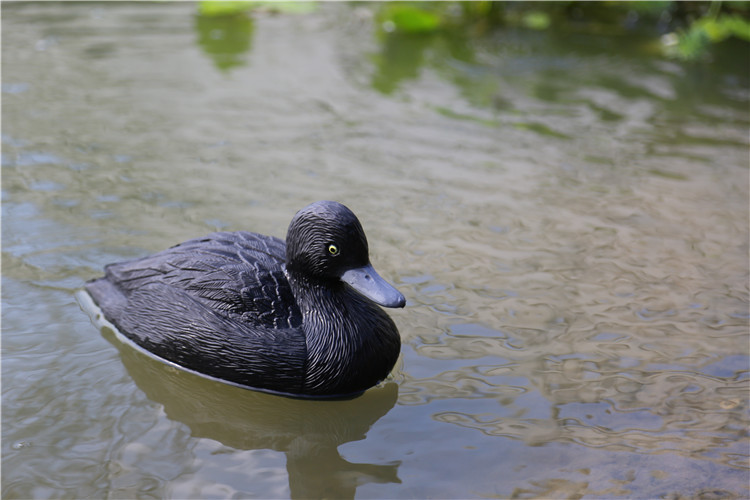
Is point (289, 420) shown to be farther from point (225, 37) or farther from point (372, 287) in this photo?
point (225, 37)

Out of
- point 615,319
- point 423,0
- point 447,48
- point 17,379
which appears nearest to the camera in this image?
point 17,379

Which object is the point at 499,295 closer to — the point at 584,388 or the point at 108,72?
the point at 584,388


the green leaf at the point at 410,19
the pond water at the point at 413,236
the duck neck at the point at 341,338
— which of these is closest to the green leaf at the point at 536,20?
the pond water at the point at 413,236

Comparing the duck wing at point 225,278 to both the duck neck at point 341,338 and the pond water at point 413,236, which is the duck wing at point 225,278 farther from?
the pond water at point 413,236

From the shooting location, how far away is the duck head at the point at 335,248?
13.7 ft

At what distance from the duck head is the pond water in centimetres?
69

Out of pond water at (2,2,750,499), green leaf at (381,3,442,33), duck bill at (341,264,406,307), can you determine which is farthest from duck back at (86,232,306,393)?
green leaf at (381,3,442,33)

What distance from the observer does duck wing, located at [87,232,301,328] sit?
14.3ft

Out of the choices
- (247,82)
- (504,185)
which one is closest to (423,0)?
(247,82)

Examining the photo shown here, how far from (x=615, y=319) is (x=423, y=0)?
26.6 ft

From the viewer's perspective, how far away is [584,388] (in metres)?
4.56

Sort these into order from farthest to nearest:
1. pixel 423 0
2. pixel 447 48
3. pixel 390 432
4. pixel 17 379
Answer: pixel 423 0 < pixel 447 48 < pixel 17 379 < pixel 390 432

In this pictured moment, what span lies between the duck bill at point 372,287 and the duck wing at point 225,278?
1.36 ft

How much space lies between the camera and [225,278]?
4.43m
